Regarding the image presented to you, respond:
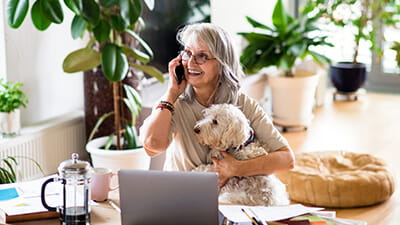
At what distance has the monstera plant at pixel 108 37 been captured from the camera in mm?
2670

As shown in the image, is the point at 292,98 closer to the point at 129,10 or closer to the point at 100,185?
the point at 129,10

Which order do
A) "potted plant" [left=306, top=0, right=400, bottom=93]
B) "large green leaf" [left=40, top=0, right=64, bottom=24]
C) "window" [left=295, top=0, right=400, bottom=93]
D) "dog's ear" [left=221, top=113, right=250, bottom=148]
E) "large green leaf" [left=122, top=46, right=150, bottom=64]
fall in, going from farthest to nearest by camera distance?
"window" [left=295, top=0, right=400, bottom=93], "potted plant" [left=306, top=0, right=400, bottom=93], "large green leaf" [left=122, top=46, right=150, bottom=64], "large green leaf" [left=40, top=0, right=64, bottom=24], "dog's ear" [left=221, top=113, right=250, bottom=148]

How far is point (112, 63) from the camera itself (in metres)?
3.01

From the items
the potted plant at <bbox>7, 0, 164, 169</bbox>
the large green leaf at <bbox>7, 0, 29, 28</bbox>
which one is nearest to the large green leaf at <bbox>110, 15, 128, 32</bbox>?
the potted plant at <bbox>7, 0, 164, 169</bbox>

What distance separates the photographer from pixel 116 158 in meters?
3.20

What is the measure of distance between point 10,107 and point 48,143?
0.38 meters

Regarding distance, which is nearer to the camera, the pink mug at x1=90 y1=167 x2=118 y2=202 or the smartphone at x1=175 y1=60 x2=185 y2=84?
the pink mug at x1=90 y1=167 x2=118 y2=202

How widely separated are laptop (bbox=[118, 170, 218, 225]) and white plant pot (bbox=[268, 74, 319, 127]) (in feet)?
11.5

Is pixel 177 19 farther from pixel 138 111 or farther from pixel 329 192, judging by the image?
pixel 329 192

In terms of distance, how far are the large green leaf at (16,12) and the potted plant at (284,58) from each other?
256 centimetres

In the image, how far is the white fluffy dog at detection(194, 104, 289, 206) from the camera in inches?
82.2

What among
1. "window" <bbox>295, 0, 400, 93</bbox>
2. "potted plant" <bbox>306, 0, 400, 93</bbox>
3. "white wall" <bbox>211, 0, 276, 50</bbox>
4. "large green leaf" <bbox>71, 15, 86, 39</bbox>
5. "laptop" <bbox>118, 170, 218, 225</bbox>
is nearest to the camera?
"laptop" <bbox>118, 170, 218, 225</bbox>

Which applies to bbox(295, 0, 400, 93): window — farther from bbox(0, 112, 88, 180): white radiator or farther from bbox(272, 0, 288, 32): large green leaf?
bbox(0, 112, 88, 180): white radiator

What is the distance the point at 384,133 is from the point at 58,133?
9.41 feet
